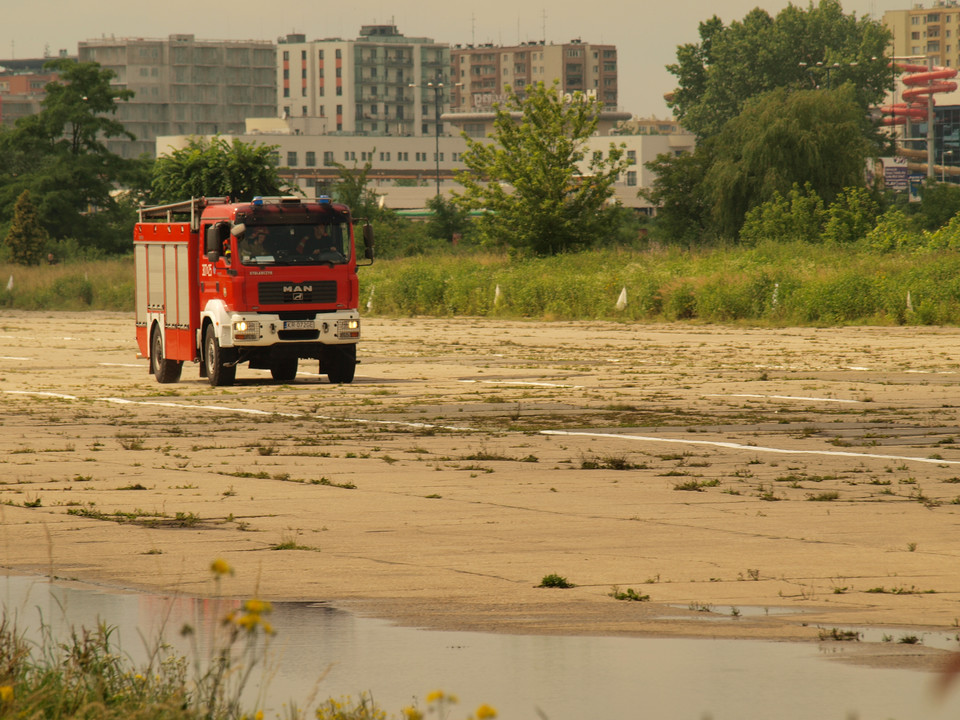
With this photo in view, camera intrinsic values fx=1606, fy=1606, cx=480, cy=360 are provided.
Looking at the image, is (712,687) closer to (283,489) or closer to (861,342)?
(283,489)

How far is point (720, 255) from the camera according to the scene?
4859cm

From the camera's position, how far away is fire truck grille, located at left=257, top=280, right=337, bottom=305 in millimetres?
24922

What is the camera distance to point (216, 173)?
2330 inches

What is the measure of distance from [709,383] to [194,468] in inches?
444

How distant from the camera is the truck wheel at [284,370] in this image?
2739 centimetres

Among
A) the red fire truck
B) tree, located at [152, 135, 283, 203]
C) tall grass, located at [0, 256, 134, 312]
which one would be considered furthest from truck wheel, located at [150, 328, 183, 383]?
tall grass, located at [0, 256, 134, 312]

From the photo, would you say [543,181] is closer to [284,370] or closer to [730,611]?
[284,370]

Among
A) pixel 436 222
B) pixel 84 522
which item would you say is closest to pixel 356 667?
pixel 84 522

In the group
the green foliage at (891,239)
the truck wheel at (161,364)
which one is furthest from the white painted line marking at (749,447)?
the green foliage at (891,239)

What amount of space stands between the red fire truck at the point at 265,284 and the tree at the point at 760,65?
11185 centimetres

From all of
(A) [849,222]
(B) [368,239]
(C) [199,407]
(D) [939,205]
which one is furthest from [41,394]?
(D) [939,205]

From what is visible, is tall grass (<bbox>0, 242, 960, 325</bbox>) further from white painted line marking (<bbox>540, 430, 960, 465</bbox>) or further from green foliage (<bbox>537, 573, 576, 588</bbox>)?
green foliage (<bbox>537, 573, 576, 588</bbox>)

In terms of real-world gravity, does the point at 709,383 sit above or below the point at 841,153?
below

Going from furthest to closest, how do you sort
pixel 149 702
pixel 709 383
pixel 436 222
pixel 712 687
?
pixel 436 222 → pixel 709 383 → pixel 712 687 → pixel 149 702
